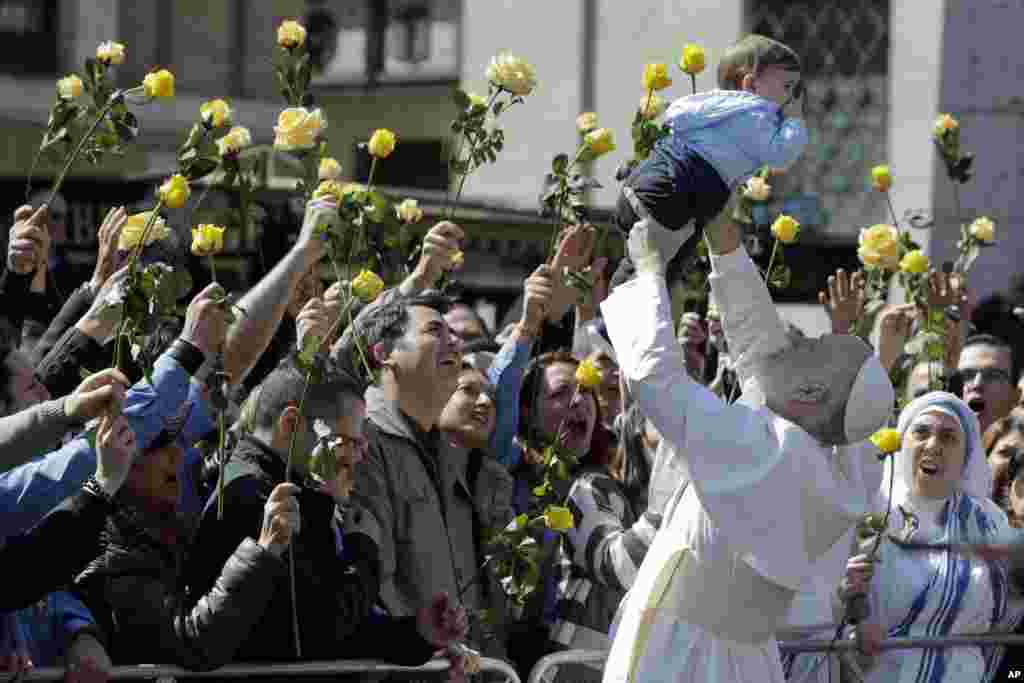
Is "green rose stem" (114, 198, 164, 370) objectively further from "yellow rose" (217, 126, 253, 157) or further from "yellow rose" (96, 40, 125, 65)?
"yellow rose" (96, 40, 125, 65)

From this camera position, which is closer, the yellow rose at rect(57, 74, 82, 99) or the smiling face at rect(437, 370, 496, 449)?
the yellow rose at rect(57, 74, 82, 99)

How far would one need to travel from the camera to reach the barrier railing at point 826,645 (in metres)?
5.76

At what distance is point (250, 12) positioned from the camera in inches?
931

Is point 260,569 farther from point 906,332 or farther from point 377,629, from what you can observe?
point 906,332

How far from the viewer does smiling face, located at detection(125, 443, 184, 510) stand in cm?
530

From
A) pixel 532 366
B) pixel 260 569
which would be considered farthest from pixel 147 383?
pixel 532 366

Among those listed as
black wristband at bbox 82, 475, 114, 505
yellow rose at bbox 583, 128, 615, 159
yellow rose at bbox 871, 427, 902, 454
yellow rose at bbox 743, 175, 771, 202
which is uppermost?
yellow rose at bbox 583, 128, 615, 159

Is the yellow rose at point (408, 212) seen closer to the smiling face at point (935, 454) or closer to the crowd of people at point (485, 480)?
the crowd of people at point (485, 480)

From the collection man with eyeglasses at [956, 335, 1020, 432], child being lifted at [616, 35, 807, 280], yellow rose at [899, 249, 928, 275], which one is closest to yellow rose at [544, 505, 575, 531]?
child being lifted at [616, 35, 807, 280]

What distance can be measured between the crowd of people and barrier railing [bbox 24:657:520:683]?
0.04 m

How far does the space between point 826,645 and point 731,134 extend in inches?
69.9

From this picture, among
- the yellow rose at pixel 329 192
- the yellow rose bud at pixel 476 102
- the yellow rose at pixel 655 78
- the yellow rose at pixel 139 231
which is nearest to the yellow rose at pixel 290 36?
the yellow rose at pixel 329 192

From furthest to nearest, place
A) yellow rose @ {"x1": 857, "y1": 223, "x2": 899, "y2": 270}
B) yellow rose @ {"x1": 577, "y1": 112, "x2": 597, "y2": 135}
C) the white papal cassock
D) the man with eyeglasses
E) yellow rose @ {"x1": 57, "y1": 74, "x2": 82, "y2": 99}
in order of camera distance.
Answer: the man with eyeglasses → yellow rose @ {"x1": 857, "y1": 223, "x2": 899, "y2": 270} → yellow rose @ {"x1": 577, "y1": 112, "x2": 597, "y2": 135} → yellow rose @ {"x1": 57, "y1": 74, "x2": 82, "y2": 99} → the white papal cassock

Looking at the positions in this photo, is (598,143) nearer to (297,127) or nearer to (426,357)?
(426,357)
